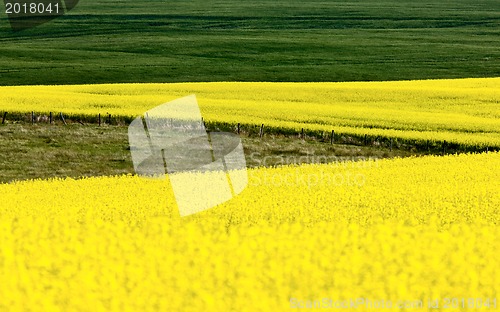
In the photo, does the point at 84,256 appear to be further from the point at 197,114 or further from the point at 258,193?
the point at 197,114

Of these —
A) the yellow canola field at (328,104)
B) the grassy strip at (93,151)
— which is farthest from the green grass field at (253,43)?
the grassy strip at (93,151)

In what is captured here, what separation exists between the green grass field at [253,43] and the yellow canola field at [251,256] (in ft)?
149

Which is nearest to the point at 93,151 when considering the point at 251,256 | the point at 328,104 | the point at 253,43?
the point at 328,104

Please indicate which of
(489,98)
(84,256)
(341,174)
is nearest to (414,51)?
(489,98)

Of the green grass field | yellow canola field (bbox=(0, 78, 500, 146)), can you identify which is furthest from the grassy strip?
the green grass field

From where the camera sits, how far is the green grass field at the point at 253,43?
6266 cm

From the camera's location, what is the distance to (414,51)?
246ft

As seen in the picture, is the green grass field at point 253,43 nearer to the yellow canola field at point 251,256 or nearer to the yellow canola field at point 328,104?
the yellow canola field at point 328,104

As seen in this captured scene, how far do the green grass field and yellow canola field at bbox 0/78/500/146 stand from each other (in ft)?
41.2

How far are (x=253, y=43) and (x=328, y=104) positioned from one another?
115 ft

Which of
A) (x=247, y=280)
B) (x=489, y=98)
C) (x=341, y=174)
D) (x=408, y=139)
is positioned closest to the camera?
(x=247, y=280)

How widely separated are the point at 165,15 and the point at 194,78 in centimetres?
4540

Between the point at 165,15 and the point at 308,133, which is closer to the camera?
the point at 308,133

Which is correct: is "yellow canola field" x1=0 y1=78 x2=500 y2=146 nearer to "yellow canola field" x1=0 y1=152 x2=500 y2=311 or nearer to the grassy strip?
the grassy strip
